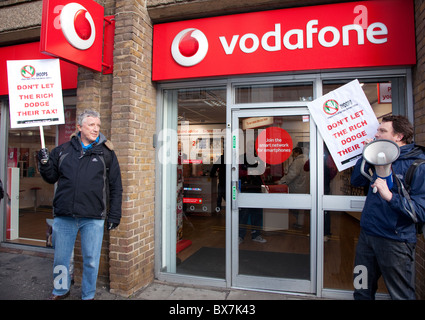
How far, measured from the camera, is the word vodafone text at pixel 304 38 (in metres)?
3.15

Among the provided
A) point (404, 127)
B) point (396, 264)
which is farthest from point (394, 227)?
point (404, 127)

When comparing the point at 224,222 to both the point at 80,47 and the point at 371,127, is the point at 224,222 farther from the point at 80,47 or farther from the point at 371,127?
the point at 80,47

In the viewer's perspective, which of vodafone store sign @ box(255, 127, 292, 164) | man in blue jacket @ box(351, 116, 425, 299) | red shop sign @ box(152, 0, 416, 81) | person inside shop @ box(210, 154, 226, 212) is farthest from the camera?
person inside shop @ box(210, 154, 226, 212)

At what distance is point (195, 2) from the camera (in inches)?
134

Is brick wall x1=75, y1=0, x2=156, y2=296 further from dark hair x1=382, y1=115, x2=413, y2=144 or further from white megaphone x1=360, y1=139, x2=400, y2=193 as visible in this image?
dark hair x1=382, y1=115, x2=413, y2=144

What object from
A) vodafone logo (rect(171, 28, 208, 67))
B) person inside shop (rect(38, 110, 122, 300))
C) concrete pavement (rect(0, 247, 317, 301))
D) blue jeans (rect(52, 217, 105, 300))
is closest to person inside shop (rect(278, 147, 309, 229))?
concrete pavement (rect(0, 247, 317, 301))

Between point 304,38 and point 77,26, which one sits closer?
point 77,26

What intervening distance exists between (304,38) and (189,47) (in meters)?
1.46

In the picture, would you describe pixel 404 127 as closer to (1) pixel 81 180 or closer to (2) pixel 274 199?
(2) pixel 274 199

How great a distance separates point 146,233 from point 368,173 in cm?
273

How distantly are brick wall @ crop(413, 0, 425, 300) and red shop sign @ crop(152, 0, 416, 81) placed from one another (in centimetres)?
7

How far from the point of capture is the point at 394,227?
219 centimetres

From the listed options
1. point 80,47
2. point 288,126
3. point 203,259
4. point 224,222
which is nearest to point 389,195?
point 288,126

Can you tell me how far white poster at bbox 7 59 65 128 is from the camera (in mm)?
3008
